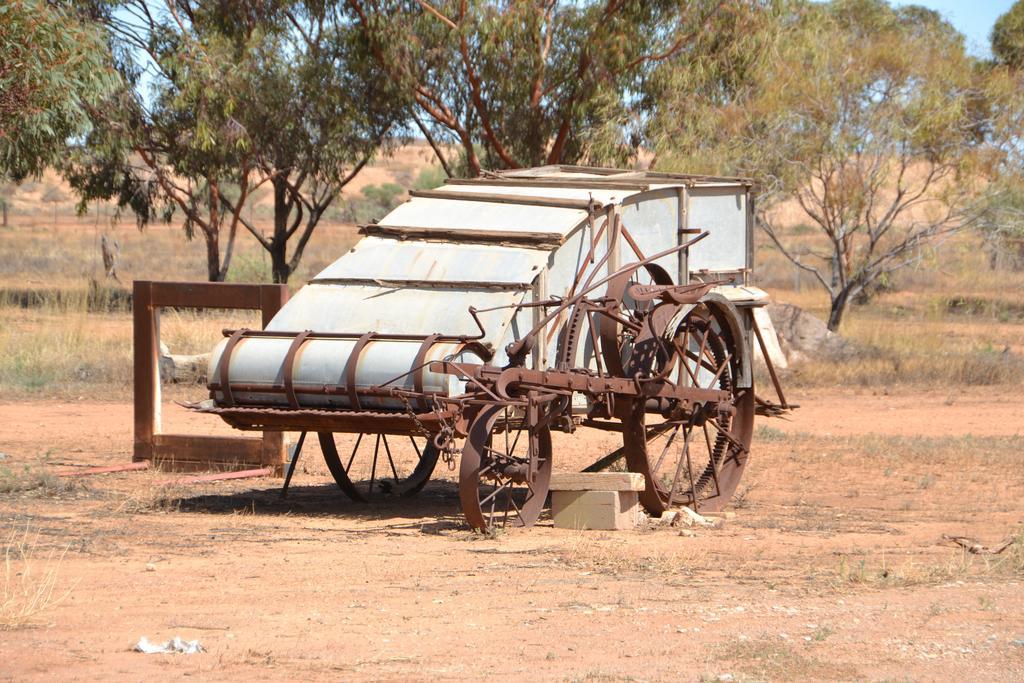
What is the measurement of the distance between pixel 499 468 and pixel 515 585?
1.73 m

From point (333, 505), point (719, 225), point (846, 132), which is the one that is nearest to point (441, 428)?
point (333, 505)

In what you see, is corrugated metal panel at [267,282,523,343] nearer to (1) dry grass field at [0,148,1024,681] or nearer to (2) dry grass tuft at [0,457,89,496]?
(1) dry grass field at [0,148,1024,681]

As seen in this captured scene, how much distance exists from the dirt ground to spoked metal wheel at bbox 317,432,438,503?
20 centimetres

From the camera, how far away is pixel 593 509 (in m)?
9.02

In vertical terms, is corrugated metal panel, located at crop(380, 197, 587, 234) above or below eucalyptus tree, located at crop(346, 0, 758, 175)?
below

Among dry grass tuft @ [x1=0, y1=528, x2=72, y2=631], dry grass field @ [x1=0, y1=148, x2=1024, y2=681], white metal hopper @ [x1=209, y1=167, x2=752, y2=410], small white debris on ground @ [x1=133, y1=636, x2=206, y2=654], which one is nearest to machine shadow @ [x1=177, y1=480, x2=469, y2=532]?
dry grass field @ [x1=0, y1=148, x2=1024, y2=681]

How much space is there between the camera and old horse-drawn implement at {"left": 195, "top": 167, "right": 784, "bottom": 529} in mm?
8375

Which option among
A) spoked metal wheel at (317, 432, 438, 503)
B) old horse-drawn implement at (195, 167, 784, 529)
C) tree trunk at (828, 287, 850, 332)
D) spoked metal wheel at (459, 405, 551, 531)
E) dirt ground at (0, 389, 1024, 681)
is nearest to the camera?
dirt ground at (0, 389, 1024, 681)

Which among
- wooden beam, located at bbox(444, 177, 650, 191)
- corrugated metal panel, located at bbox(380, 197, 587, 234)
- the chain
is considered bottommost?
the chain

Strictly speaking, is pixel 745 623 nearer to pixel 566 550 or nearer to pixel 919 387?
pixel 566 550

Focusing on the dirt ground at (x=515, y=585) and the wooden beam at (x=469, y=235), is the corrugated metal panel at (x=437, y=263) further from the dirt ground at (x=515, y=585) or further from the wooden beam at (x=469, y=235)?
the dirt ground at (x=515, y=585)

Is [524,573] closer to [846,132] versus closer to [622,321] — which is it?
[622,321]

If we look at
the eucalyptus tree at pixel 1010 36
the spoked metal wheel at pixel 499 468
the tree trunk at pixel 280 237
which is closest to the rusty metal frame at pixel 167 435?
the spoked metal wheel at pixel 499 468

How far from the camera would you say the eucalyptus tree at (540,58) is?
22172 mm
